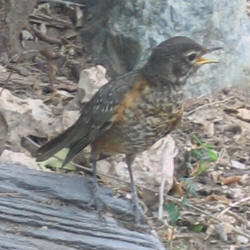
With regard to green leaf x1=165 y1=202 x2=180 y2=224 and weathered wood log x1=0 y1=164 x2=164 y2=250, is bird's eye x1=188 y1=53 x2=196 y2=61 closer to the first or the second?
weathered wood log x1=0 y1=164 x2=164 y2=250

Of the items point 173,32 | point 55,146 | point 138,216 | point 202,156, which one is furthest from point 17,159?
point 173,32

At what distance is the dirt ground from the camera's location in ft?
18.5

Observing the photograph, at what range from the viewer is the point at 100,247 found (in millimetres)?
4617

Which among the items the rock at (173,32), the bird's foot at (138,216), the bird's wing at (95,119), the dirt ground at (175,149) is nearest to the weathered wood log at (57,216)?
the bird's foot at (138,216)

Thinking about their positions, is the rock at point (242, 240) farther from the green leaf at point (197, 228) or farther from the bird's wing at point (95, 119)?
the bird's wing at point (95, 119)

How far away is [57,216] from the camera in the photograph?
482 centimetres

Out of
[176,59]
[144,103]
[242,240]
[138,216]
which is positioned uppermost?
[176,59]

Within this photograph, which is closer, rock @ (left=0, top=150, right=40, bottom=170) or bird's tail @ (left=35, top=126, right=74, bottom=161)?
bird's tail @ (left=35, top=126, right=74, bottom=161)

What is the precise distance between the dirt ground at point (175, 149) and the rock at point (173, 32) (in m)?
0.13

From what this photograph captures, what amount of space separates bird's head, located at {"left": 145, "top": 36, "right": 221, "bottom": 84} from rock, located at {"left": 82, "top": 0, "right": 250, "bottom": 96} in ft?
6.19

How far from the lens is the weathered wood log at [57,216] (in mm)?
4594

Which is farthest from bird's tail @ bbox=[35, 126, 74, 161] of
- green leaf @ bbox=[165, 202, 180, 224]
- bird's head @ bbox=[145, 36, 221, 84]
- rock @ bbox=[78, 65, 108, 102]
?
rock @ bbox=[78, 65, 108, 102]

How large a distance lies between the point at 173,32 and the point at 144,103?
215cm

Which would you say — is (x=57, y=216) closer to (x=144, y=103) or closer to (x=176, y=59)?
(x=144, y=103)
